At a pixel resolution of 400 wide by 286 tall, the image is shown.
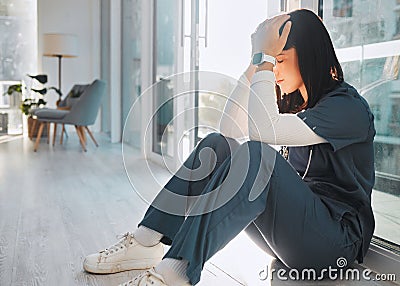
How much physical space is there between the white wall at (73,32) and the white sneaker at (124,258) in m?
6.67

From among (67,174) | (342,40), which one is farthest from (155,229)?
(67,174)

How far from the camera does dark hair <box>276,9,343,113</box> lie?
1.60 m

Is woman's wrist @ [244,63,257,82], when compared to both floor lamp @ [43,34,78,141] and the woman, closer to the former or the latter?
the woman

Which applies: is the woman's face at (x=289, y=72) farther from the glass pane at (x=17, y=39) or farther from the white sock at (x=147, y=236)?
the glass pane at (x=17, y=39)

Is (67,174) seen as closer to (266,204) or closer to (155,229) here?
(155,229)

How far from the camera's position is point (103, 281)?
65.2 inches

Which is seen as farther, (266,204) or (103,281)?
(103,281)

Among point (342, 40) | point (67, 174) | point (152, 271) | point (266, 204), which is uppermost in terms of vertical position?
point (342, 40)

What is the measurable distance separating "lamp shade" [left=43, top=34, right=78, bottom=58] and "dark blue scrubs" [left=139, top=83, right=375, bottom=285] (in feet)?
19.3

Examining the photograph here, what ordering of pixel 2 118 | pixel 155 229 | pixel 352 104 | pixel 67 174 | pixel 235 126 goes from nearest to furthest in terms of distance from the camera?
pixel 352 104 < pixel 155 229 < pixel 235 126 < pixel 67 174 < pixel 2 118

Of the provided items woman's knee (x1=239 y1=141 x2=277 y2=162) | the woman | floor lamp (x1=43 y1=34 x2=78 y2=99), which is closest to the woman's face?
the woman

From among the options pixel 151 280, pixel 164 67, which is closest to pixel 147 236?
pixel 151 280

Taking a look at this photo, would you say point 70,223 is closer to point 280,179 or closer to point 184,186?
point 184,186

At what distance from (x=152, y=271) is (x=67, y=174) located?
2835mm
